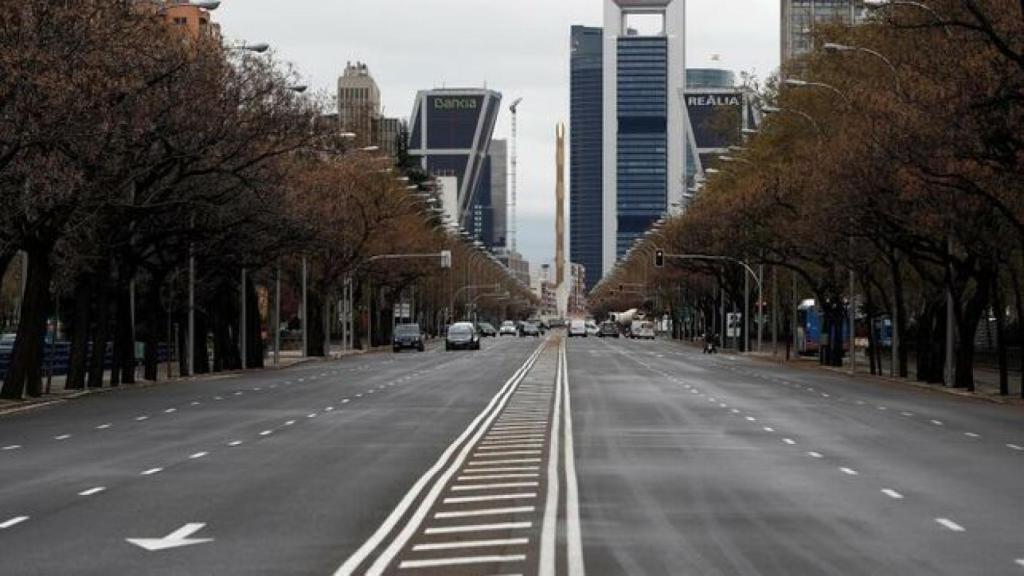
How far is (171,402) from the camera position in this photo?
3947 centimetres

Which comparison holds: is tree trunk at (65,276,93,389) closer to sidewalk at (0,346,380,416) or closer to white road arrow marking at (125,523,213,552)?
sidewalk at (0,346,380,416)

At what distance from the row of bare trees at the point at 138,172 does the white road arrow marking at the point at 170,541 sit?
17.1 meters

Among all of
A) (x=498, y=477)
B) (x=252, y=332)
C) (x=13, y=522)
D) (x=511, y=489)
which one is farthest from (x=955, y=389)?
(x=13, y=522)

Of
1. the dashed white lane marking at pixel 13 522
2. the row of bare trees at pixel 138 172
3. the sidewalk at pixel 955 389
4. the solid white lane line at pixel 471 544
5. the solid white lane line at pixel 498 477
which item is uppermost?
the row of bare trees at pixel 138 172

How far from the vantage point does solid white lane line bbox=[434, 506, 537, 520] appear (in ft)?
50.1

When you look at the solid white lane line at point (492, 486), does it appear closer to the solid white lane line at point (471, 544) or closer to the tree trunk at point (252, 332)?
the solid white lane line at point (471, 544)

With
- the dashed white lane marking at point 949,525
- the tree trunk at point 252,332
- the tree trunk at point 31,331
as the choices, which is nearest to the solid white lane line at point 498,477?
the dashed white lane marking at point 949,525

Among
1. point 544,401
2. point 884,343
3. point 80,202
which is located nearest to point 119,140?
point 80,202

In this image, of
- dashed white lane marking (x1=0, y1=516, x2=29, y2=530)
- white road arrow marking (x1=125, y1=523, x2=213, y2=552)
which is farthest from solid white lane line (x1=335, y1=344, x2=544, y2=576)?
dashed white lane marking (x1=0, y1=516, x2=29, y2=530)

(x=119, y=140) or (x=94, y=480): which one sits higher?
(x=119, y=140)

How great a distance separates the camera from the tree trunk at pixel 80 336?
4622cm

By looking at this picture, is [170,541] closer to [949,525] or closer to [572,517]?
[572,517]

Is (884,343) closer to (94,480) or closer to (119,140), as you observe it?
(119,140)

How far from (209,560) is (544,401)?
26.2 meters
